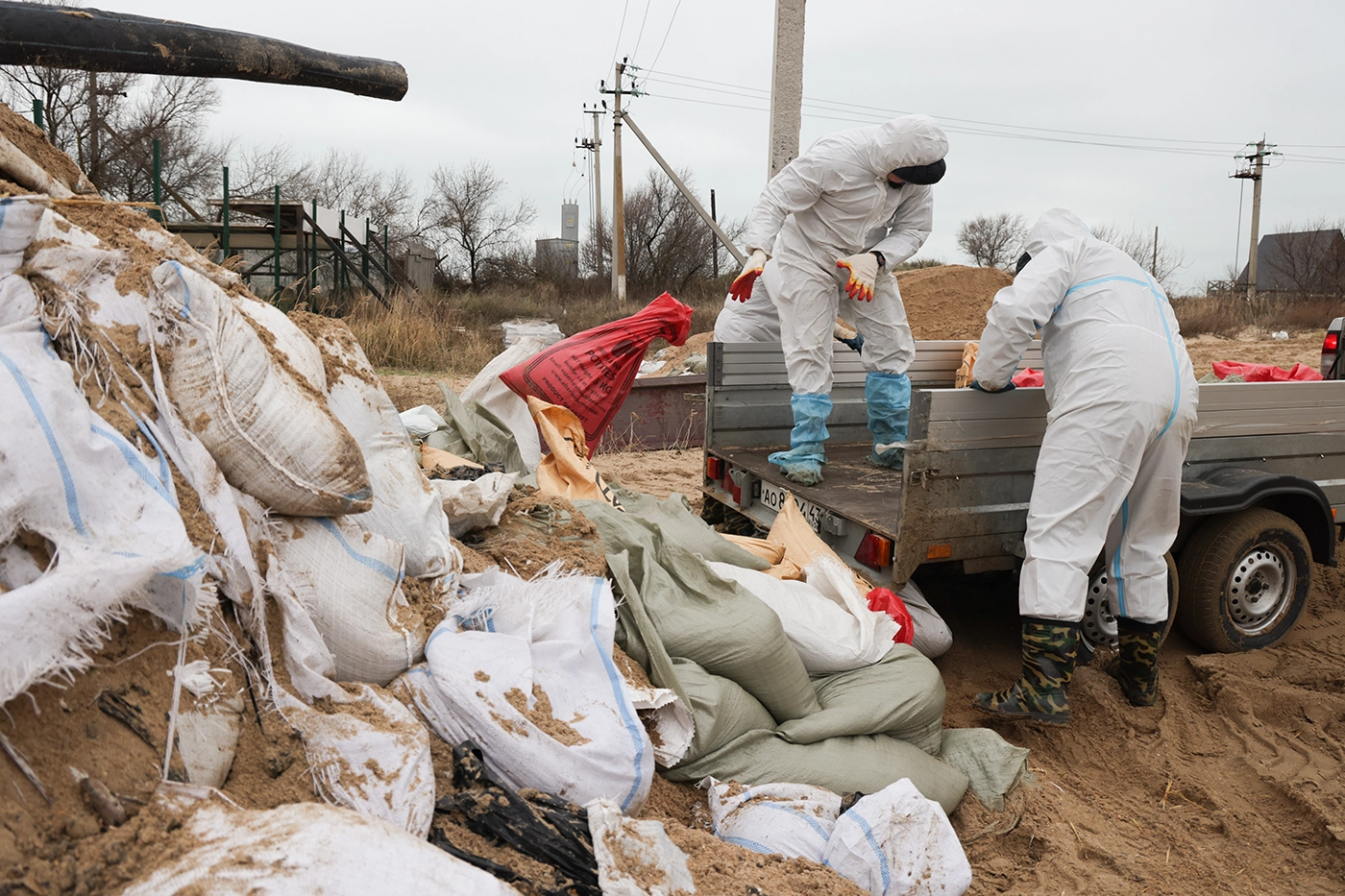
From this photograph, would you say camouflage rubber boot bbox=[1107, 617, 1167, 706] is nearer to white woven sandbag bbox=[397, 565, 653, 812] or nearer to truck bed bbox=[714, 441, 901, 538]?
truck bed bbox=[714, 441, 901, 538]

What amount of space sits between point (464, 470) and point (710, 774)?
1387 mm

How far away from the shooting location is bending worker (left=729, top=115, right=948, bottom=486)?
402 cm

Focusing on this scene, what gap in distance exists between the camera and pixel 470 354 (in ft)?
35.2

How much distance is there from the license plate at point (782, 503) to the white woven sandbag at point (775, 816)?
1.53m

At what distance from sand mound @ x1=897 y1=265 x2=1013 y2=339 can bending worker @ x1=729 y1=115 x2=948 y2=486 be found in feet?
22.4

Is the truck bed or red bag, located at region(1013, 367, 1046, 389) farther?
red bag, located at region(1013, 367, 1046, 389)

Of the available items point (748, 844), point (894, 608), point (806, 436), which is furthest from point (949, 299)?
point (748, 844)

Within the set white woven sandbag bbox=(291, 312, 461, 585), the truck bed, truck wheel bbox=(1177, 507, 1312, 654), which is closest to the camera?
white woven sandbag bbox=(291, 312, 461, 585)

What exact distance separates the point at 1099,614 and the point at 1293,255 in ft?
102

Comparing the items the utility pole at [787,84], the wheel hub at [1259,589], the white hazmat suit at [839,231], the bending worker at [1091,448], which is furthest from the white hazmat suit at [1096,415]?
the utility pole at [787,84]

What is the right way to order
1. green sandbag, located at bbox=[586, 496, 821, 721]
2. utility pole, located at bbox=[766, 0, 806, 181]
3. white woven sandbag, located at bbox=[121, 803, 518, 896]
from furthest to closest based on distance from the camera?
utility pole, located at bbox=[766, 0, 806, 181]
green sandbag, located at bbox=[586, 496, 821, 721]
white woven sandbag, located at bbox=[121, 803, 518, 896]

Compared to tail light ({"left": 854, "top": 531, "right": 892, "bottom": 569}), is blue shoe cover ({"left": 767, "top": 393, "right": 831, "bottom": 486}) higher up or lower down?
higher up

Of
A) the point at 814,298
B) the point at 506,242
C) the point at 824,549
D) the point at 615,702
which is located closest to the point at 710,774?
the point at 615,702

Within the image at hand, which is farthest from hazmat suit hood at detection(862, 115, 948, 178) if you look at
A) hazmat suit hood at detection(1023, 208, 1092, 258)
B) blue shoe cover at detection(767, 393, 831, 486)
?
blue shoe cover at detection(767, 393, 831, 486)
